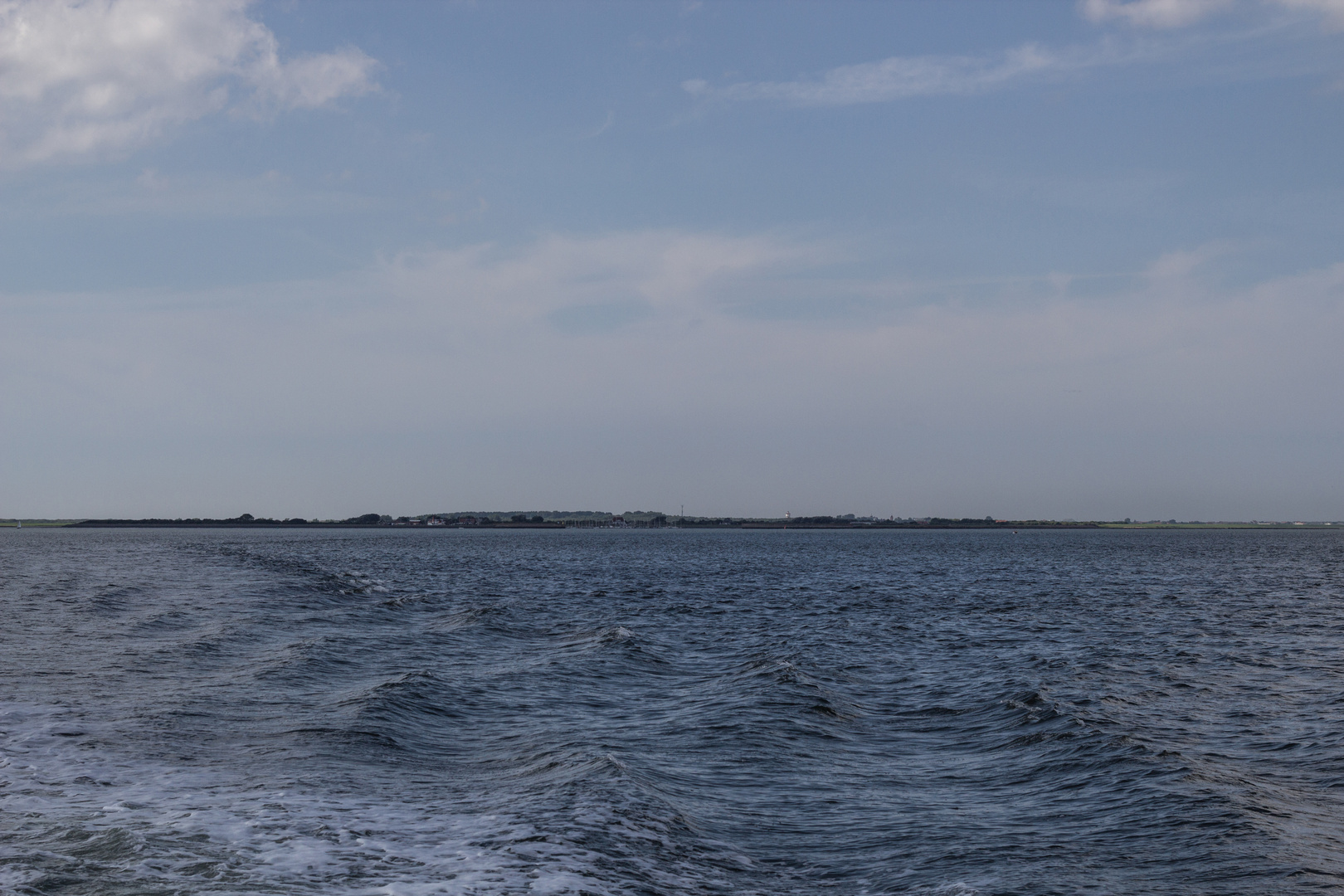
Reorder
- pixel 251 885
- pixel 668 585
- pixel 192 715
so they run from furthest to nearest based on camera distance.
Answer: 1. pixel 668 585
2. pixel 192 715
3. pixel 251 885

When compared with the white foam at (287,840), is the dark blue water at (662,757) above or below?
below

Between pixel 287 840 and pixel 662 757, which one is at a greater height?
pixel 287 840

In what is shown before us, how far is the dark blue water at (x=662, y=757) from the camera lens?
12.5 metres

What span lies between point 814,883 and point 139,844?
8.74 metres

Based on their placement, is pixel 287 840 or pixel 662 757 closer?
pixel 287 840

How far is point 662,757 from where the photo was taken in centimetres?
1900

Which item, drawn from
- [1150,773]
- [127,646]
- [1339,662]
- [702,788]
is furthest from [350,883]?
[1339,662]

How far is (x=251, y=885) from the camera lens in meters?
11.4

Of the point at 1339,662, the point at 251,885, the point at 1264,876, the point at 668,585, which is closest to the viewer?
the point at 251,885

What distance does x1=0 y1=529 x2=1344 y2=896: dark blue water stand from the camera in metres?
12.5

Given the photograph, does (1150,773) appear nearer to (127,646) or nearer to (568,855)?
(568,855)

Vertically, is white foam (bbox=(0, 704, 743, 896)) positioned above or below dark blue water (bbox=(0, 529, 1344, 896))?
above

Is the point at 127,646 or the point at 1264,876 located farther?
the point at 127,646

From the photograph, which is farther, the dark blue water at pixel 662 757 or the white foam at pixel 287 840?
the dark blue water at pixel 662 757
